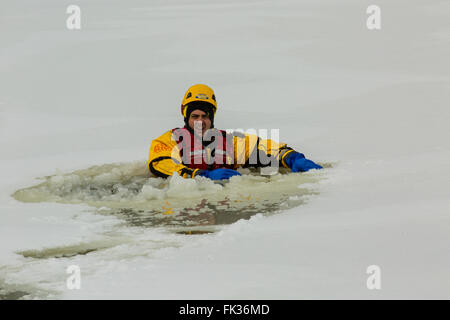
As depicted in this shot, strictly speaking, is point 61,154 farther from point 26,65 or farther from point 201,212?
point 26,65

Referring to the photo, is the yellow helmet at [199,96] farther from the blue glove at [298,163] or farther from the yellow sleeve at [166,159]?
the blue glove at [298,163]

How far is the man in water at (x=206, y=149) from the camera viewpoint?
7359mm

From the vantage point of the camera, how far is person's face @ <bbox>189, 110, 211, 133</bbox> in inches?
298

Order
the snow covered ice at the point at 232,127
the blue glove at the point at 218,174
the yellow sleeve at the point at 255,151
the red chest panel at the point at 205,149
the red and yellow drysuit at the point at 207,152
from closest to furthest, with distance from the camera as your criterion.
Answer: the snow covered ice at the point at 232,127
the blue glove at the point at 218,174
the red and yellow drysuit at the point at 207,152
the red chest panel at the point at 205,149
the yellow sleeve at the point at 255,151

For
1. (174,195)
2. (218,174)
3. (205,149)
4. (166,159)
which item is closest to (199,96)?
(205,149)

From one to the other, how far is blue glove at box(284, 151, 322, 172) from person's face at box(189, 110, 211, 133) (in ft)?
2.95

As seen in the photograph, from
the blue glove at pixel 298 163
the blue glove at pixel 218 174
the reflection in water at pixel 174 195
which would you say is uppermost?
the blue glove at pixel 298 163

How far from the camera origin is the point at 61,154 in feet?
30.6

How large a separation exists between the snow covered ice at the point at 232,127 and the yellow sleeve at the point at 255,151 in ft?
2.10

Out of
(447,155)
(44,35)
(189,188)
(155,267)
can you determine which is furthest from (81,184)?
(44,35)

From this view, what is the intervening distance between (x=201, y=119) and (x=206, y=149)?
32cm

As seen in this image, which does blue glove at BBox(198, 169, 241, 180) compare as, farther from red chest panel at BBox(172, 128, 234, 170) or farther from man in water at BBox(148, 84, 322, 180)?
red chest panel at BBox(172, 128, 234, 170)

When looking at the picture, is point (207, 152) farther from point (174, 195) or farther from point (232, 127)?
point (232, 127)

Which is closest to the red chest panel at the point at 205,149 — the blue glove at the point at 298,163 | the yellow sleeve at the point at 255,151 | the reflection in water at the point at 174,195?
the yellow sleeve at the point at 255,151
